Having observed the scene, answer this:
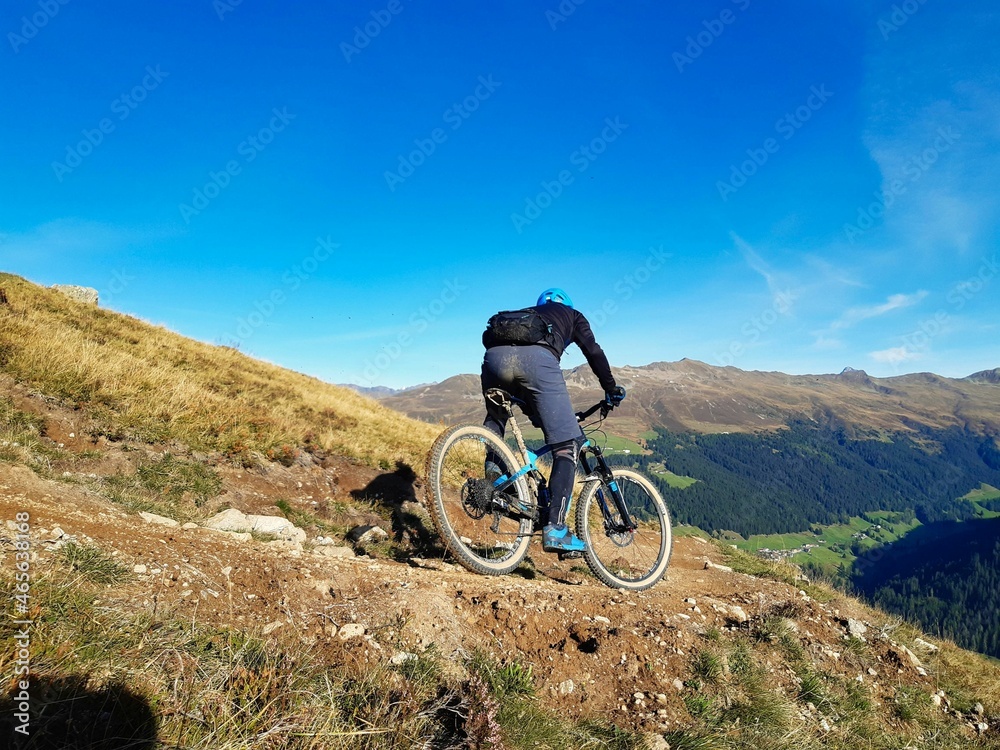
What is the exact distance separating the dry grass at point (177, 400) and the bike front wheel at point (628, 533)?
17.6ft

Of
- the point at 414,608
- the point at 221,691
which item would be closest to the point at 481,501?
the point at 414,608

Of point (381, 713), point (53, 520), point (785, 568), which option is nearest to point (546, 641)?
point (381, 713)

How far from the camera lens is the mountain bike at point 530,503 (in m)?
5.39

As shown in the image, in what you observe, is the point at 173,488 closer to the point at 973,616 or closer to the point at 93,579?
the point at 93,579

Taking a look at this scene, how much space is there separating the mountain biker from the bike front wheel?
57 cm

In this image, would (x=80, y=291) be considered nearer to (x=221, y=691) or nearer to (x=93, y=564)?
(x=93, y=564)

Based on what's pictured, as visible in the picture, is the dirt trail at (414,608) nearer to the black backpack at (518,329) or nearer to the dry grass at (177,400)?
the black backpack at (518,329)

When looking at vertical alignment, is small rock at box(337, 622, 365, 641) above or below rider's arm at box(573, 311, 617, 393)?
below

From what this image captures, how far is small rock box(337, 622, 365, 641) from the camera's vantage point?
3.48 meters

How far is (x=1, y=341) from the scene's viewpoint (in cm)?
872

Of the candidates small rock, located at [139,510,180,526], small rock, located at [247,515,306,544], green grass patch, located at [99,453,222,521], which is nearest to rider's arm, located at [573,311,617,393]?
small rock, located at [247,515,306,544]

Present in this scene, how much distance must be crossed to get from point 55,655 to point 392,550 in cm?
475

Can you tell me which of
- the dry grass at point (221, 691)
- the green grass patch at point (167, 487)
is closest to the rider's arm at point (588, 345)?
the dry grass at point (221, 691)

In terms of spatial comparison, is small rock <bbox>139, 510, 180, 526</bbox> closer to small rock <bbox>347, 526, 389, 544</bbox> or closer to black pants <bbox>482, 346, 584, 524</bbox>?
small rock <bbox>347, 526, 389, 544</bbox>
